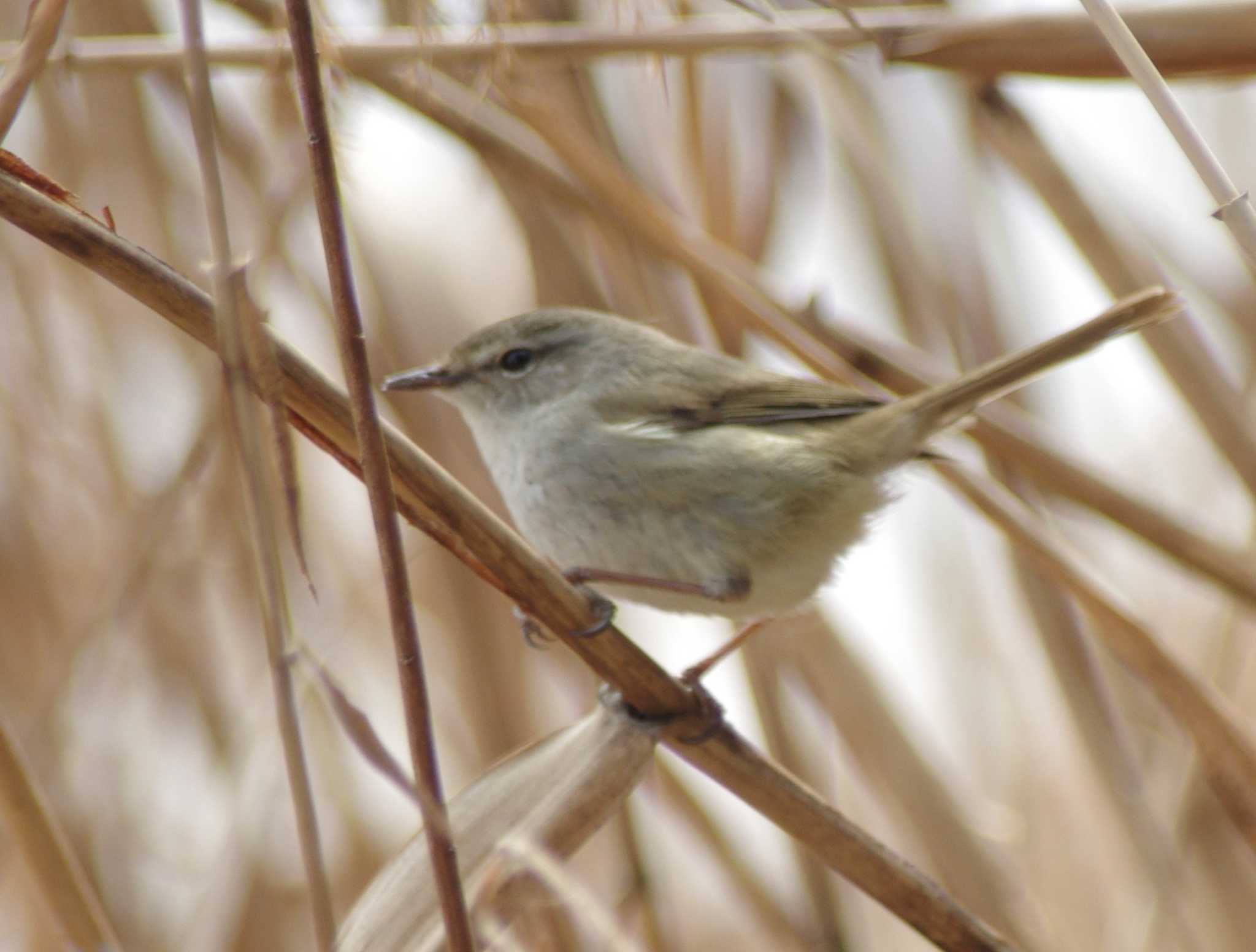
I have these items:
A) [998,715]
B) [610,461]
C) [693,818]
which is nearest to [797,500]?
[610,461]

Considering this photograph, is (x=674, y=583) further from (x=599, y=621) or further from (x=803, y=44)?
(x=803, y=44)

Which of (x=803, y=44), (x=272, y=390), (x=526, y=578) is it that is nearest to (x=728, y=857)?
(x=526, y=578)

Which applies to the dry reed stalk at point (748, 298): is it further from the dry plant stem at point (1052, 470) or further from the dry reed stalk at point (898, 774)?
the dry reed stalk at point (898, 774)

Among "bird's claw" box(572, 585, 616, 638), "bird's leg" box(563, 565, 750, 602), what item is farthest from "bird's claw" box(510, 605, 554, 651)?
"bird's claw" box(572, 585, 616, 638)

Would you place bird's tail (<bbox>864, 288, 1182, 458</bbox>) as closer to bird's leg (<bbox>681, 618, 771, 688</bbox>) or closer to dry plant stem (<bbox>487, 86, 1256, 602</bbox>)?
dry plant stem (<bbox>487, 86, 1256, 602</bbox>)

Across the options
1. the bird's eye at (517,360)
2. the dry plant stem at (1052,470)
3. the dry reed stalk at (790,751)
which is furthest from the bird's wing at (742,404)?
the dry reed stalk at (790,751)

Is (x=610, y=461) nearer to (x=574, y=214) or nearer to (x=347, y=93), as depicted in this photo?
(x=574, y=214)
